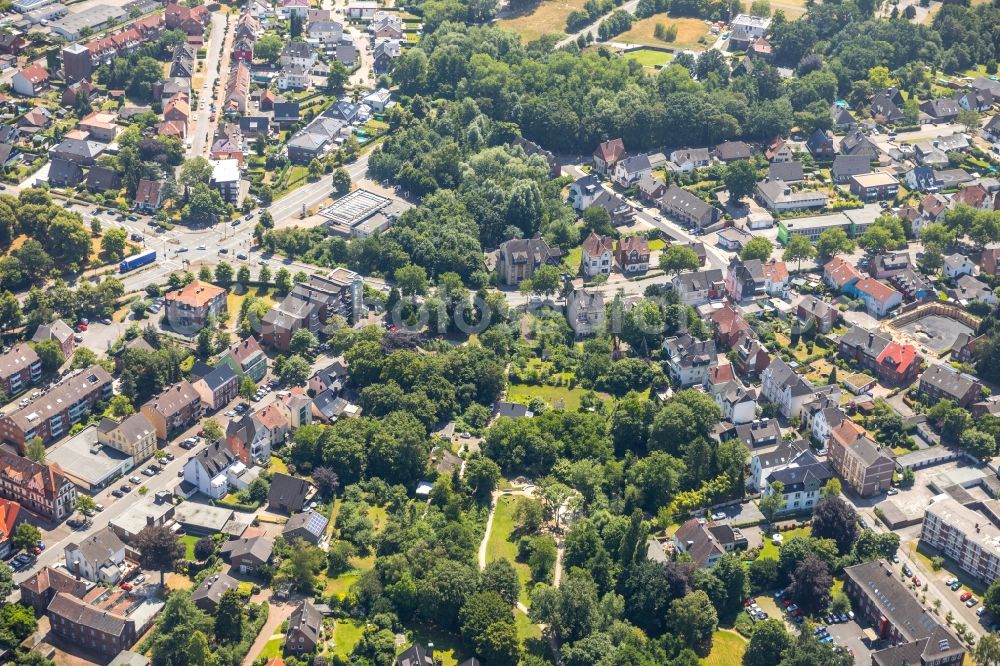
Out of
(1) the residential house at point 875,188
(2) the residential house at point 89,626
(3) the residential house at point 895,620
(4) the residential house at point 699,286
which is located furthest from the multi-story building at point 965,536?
(2) the residential house at point 89,626

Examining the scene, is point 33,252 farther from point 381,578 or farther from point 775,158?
point 775,158

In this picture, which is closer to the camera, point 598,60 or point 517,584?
point 517,584

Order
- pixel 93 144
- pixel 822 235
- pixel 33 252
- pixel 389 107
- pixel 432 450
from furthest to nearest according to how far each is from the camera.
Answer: pixel 389 107, pixel 93 144, pixel 822 235, pixel 33 252, pixel 432 450

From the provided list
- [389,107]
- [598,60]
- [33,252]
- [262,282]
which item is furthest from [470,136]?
[33,252]

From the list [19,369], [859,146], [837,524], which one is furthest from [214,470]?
[859,146]

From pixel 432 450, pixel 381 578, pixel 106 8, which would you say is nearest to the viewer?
pixel 381 578

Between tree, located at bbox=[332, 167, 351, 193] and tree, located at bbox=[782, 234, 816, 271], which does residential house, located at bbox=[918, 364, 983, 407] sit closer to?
tree, located at bbox=[782, 234, 816, 271]
